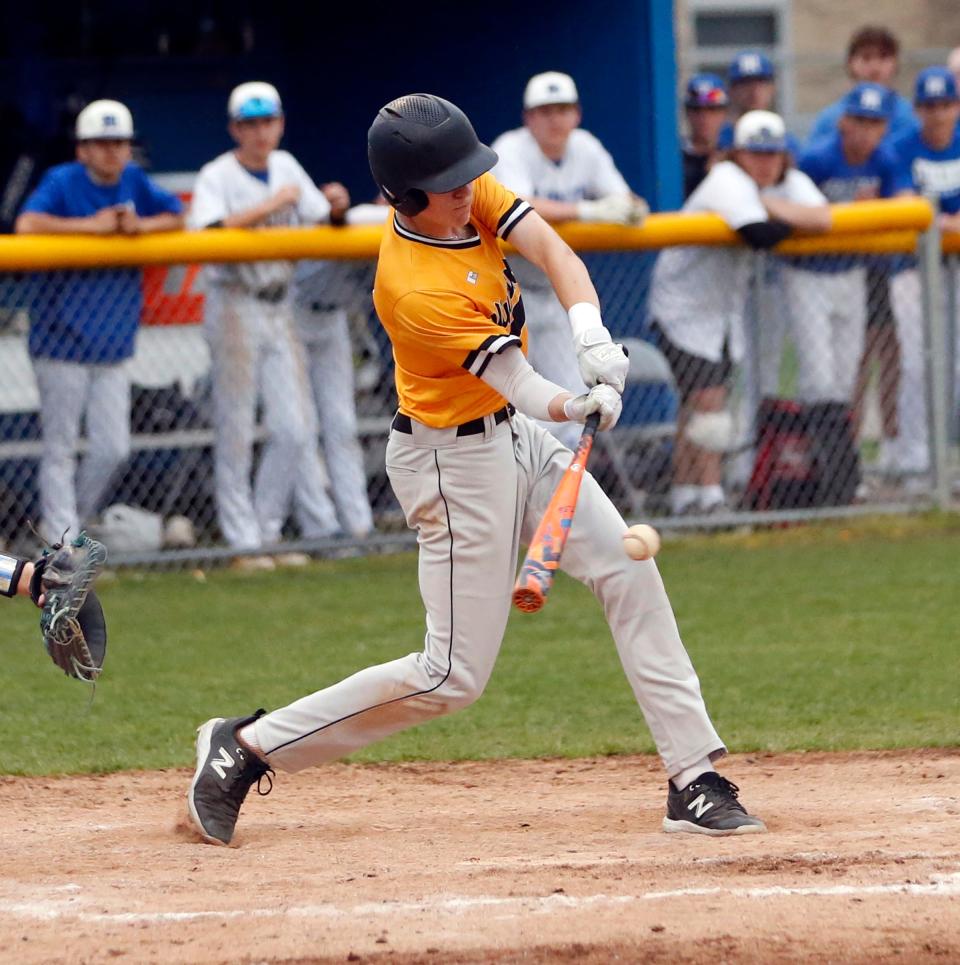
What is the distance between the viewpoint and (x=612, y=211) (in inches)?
333

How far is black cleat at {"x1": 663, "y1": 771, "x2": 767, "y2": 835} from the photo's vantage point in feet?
14.1

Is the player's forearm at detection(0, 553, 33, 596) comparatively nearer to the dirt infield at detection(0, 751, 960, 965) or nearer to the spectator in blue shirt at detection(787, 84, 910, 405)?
the dirt infield at detection(0, 751, 960, 965)

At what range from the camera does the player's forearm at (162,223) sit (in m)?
8.09

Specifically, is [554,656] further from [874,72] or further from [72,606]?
[874,72]

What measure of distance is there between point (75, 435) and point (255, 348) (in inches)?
35.4

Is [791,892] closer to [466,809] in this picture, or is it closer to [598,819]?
[598,819]

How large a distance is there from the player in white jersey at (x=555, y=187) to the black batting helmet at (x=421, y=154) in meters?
4.22

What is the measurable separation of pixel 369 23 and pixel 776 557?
16.6 ft

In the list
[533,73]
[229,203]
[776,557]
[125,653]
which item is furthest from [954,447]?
[125,653]

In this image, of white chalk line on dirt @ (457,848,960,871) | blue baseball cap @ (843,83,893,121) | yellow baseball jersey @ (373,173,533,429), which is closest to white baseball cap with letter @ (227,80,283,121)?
blue baseball cap @ (843,83,893,121)

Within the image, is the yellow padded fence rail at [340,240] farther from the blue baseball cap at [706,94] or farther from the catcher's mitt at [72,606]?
the catcher's mitt at [72,606]

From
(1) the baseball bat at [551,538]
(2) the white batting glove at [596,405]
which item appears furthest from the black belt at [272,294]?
(2) the white batting glove at [596,405]

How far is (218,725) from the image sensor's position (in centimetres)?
453

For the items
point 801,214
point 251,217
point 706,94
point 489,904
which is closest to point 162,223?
point 251,217
